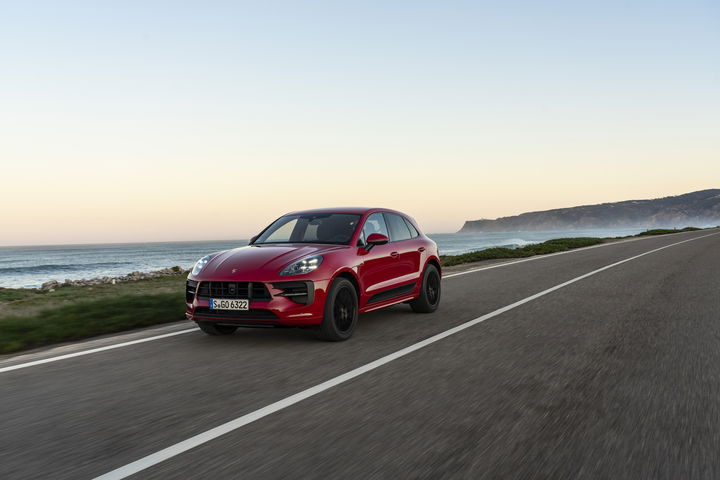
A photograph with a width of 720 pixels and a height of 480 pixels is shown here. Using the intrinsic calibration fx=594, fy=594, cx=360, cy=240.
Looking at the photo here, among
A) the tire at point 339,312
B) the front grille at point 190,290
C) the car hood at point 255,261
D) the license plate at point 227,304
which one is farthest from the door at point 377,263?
the front grille at point 190,290

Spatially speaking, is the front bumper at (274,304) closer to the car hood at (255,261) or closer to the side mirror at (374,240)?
the car hood at (255,261)

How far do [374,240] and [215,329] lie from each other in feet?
7.69

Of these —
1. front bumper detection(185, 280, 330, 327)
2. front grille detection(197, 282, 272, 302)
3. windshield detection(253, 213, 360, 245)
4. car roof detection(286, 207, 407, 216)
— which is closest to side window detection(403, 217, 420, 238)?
car roof detection(286, 207, 407, 216)

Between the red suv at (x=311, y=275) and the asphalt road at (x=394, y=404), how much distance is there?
0.38 meters

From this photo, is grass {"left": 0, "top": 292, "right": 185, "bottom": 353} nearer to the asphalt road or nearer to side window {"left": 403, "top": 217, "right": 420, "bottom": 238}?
the asphalt road

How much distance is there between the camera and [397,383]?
5.10 m

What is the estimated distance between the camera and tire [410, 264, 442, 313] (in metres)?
9.41

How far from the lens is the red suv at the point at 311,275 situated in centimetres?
674

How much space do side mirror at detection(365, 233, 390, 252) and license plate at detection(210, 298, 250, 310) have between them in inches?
74.1

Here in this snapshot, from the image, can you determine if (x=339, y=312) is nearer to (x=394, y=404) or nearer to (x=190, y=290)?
(x=190, y=290)

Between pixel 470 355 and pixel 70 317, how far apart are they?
6233 mm

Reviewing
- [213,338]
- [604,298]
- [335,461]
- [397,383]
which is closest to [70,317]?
[213,338]

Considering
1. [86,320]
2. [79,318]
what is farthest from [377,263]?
[79,318]

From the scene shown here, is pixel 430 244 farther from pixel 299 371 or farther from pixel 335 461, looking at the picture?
pixel 335 461
